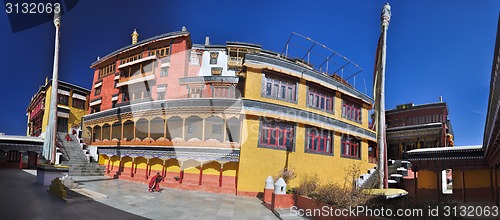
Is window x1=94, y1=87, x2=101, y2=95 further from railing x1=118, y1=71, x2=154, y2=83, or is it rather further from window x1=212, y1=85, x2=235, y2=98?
window x1=212, y1=85, x2=235, y2=98

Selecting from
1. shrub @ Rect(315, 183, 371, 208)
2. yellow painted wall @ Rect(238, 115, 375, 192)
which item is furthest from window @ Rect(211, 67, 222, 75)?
shrub @ Rect(315, 183, 371, 208)

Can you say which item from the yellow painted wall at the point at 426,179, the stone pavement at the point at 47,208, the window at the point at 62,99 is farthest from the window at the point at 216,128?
the window at the point at 62,99

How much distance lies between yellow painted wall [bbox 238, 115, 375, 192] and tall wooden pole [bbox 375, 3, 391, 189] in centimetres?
589

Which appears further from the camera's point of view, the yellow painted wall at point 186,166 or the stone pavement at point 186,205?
the yellow painted wall at point 186,166

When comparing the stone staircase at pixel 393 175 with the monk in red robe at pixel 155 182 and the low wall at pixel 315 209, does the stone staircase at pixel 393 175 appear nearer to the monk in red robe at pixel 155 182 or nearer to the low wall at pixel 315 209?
the low wall at pixel 315 209

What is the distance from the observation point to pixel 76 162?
22750 millimetres

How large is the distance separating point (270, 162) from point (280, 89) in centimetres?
479

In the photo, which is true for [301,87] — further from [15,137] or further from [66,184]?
[15,137]

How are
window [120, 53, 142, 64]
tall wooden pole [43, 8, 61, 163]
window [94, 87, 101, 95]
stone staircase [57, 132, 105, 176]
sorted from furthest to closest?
Answer: window [94, 87, 101, 95]
window [120, 53, 142, 64]
stone staircase [57, 132, 105, 176]
tall wooden pole [43, 8, 61, 163]

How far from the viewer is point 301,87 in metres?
18.4

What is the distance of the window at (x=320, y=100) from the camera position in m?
19.0

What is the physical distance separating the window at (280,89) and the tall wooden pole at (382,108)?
21.8ft

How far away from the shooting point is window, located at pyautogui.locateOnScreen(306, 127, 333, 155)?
1842cm

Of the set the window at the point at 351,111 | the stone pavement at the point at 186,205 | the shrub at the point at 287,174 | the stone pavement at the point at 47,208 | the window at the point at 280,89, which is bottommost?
the stone pavement at the point at 186,205
